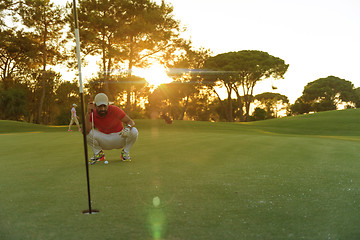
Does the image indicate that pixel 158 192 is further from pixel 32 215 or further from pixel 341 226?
pixel 341 226

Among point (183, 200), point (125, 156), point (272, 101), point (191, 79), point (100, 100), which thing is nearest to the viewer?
point (183, 200)

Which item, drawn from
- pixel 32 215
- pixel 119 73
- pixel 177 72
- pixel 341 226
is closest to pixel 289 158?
pixel 341 226

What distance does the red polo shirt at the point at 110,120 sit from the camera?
928 centimetres

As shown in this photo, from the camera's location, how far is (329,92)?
79438mm

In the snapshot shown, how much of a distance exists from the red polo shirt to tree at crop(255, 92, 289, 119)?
90.9 metres

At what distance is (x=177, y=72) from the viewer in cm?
5869

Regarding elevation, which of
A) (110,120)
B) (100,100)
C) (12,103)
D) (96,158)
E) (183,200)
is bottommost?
(183,200)

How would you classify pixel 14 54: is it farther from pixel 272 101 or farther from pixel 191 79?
pixel 272 101

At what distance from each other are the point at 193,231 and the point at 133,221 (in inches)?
30.3

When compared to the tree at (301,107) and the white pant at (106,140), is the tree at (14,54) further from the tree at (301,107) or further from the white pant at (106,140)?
the tree at (301,107)

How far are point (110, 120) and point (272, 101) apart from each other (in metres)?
92.8

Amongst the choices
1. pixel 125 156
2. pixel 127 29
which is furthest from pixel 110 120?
pixel 127 29

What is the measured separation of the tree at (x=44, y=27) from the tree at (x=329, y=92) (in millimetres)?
54475

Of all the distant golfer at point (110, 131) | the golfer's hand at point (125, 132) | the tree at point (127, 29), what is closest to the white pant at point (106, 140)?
the distant golfer at point (110, 131)
